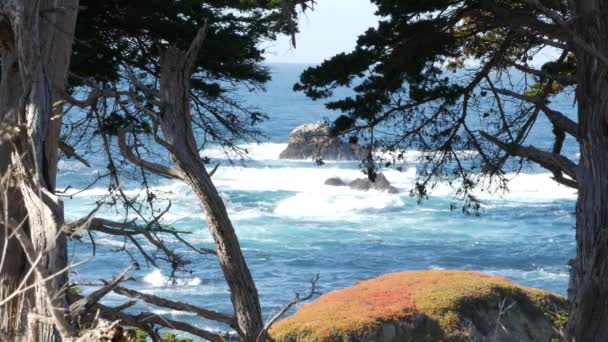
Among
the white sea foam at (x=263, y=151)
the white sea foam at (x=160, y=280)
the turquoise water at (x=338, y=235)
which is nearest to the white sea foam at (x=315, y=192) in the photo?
the turquoise water at (x=338, y=235)

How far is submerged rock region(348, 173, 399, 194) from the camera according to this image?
33.2 m

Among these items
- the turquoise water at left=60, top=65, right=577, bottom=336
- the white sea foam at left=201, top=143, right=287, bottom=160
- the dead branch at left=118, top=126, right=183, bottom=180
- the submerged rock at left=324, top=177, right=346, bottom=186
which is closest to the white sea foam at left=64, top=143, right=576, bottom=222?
the turquoise water at left=60, top=65, right=577, bottom=336

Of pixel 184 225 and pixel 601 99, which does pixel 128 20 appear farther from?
pixel 184 225

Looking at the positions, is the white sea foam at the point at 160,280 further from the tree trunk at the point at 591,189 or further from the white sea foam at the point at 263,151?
the white sea foam at the point at 263,151

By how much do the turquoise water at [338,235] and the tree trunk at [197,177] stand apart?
417 inches

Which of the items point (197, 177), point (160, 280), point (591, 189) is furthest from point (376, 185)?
point (197, 177)

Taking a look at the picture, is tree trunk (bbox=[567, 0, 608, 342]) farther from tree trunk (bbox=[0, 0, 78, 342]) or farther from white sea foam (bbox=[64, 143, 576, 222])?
white sea foam (bbox=[64, 143, 576, 222])

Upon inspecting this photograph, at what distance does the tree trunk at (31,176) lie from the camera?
2812 mm

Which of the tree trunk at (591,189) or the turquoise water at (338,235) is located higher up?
the tree trunk at (591,189)

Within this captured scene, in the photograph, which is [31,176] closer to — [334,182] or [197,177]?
[197,177]

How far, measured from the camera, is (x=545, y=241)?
82.8 ft

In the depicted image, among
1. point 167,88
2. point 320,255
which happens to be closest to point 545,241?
point 320,255

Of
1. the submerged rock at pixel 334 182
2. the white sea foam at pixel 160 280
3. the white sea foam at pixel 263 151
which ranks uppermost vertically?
the white sea foam at pixel 263 151

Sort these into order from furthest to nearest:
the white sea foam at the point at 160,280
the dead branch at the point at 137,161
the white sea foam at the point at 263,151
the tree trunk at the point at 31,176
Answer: the white sea foam at the point at 263,151
the white sea foam at the point at 160,280
the dead branch at the point at 137,161
the tree trunk at the point at 31,176
